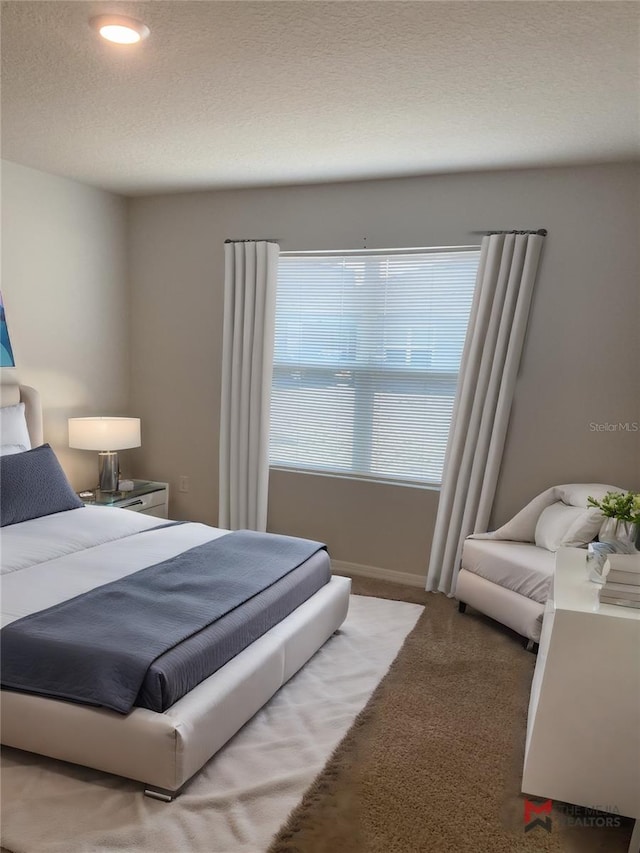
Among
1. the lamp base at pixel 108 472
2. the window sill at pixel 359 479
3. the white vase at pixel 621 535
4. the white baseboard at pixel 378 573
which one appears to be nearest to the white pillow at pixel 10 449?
the lamp base at pixel 108 472

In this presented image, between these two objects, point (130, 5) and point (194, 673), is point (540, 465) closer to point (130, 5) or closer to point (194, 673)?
point (194, 673)

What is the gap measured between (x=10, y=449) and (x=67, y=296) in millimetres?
1247

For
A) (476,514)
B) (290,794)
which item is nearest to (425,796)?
(290,794)

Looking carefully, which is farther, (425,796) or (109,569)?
A: (109,569)

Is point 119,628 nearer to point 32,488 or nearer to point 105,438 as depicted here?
point 32,488

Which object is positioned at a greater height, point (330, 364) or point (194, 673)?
point (330, 364)

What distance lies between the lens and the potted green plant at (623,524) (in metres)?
2.35

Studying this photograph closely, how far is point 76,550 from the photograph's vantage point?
3287 mm

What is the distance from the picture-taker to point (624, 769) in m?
2.11

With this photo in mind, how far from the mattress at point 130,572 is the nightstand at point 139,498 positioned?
579 millimetres

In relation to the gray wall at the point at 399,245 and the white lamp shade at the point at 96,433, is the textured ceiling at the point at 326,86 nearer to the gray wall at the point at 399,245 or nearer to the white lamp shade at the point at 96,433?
the gray wall at the point at 399,245

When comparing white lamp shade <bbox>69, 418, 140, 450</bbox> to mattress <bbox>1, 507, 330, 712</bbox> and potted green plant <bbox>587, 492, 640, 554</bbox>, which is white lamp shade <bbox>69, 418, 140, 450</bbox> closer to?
mattress <bbox>1, 507, 330, 712</bbox>

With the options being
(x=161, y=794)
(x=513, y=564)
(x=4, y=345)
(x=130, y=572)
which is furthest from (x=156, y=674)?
(x=4, y=345)

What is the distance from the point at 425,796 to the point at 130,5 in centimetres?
276
